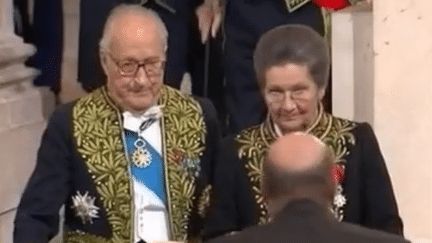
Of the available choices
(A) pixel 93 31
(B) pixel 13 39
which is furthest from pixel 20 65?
(A) pixel 93 31

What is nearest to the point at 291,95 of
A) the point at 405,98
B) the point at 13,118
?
the point at 405,98

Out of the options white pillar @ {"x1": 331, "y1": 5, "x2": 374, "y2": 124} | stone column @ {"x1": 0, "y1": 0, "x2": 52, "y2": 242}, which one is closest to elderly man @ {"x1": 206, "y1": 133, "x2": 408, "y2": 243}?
white pillar @ {"x1": 331, "y1": 5, "x2": 374, "y2": 124}

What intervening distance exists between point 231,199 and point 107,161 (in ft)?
0.87

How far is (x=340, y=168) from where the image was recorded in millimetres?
2178

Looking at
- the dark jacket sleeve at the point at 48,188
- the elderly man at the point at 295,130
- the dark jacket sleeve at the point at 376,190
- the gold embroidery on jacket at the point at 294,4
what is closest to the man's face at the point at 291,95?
the elderly man at the point at 295,130

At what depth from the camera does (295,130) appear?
217 cm

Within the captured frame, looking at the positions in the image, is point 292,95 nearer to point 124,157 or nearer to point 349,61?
point 124,157

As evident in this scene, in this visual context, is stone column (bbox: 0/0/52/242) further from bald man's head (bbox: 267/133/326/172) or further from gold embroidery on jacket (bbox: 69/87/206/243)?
bald man's head (bbox: 267/133/326/172)

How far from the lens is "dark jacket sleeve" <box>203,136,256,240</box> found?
2205 millimetres

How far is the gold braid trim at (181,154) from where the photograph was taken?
234 centimetres

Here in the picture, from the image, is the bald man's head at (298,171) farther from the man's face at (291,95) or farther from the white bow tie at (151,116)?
the white bow tie at (151,116)

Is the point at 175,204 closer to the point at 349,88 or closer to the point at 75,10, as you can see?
the point at 349,88

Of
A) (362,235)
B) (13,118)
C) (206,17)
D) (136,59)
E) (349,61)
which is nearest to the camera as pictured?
(362,235)

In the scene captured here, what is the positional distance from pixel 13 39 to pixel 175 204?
112 cm
